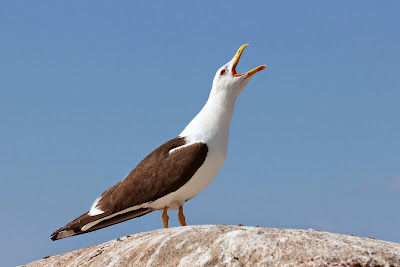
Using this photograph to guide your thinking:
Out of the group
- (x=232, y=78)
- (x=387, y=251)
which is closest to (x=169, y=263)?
(x=387, y=251)

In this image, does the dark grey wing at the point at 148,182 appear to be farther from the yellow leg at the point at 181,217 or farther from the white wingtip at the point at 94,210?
the yellow leg at the point at 181,217

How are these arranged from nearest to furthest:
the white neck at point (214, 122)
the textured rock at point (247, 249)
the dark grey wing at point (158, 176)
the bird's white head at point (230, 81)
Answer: the textured rock at point (247, 249) < the dark grey wing at point (158, 176) < the white neck at point (214, 122) < the bird's white head at point (230, 81)

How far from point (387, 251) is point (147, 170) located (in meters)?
5.16

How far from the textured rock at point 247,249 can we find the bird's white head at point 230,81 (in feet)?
14.0

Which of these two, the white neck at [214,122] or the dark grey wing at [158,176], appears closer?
the dark grey wing at [158,176]

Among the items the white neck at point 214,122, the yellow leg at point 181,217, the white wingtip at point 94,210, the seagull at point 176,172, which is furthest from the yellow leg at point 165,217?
the white neck at point 214,122

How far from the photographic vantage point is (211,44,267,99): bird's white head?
11.9 meters

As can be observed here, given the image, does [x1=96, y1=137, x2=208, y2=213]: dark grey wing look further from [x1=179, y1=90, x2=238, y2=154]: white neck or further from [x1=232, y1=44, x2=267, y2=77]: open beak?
[x1=232, y1=44, x2=267, y2=77]: open beak

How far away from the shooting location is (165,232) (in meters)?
8.44

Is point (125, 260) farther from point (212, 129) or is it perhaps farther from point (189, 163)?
point (212, 129)

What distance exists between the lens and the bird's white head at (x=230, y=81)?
469 inches

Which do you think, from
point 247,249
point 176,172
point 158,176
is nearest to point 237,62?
point 176,172

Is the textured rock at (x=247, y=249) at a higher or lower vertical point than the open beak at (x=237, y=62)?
lower

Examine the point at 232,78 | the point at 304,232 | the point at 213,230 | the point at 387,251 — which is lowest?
the point at 387,251
